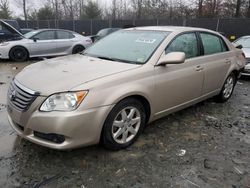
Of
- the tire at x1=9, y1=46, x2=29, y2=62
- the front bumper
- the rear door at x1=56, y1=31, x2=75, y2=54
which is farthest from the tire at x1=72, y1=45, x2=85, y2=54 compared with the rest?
the front bumper

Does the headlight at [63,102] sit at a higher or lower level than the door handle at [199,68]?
lower

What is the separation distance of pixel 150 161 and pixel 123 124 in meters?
0.56

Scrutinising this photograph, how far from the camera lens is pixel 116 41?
4441mm

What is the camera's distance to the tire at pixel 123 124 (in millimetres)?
3257

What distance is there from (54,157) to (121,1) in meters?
43.4

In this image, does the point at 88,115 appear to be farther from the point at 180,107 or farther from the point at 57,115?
the point at 180,107

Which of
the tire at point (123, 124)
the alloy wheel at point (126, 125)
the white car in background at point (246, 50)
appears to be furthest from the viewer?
the white car in background at point (246, 50)

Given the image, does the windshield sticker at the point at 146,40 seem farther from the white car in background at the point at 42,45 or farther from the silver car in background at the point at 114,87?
the white car in background at the point at 42,45

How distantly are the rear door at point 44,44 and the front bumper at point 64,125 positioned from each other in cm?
821

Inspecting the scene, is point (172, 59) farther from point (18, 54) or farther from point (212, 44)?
point (18, 54)

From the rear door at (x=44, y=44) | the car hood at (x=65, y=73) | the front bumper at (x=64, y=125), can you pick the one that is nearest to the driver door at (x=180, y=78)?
the car hood at (x=65, y=73)

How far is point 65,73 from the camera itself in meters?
3.36

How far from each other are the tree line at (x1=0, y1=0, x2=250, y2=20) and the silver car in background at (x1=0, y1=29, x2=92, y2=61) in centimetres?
2002

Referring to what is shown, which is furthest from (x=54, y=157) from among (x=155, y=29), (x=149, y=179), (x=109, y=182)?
(x=155, y=29)
